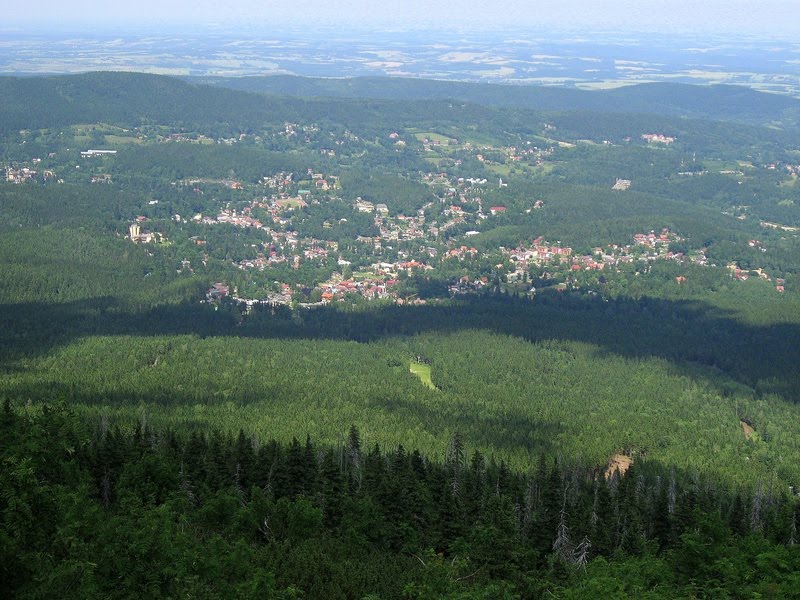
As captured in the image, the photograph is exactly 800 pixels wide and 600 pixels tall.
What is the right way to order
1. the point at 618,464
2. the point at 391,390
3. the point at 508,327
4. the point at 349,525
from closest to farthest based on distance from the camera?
the point at 349,525 → the point at 618,464 → the point at 391,390 → the point at 508,327

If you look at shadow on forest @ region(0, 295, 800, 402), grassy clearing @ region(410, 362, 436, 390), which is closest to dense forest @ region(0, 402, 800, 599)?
grassy clearing @ region(410, 362, 436, 390)

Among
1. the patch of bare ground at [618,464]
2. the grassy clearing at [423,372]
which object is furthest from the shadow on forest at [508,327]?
the patch of bare ground at [618,464]

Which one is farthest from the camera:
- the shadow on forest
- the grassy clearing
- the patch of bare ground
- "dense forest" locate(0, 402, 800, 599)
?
the shadow on forest

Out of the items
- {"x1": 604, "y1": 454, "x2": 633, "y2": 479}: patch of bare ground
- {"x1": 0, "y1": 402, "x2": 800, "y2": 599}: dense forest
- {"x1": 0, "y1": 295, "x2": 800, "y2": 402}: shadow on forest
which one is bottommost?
{"x1": 0, "y1": 295, "x2": 800, "y2": 402}: shadow on forest

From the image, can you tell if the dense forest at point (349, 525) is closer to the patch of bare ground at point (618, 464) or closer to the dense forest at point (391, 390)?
the dense forest at point (391, 390)

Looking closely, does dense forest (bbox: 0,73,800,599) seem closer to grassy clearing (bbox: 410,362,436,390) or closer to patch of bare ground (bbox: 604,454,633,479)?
patch of bare ground (bbox: 604,454,633,479)

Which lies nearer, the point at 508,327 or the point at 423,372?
the point at 423,372

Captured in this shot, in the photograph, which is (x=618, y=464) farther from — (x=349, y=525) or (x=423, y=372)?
(x=349, y=525)

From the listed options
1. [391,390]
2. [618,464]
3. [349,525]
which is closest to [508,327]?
[391,390]
